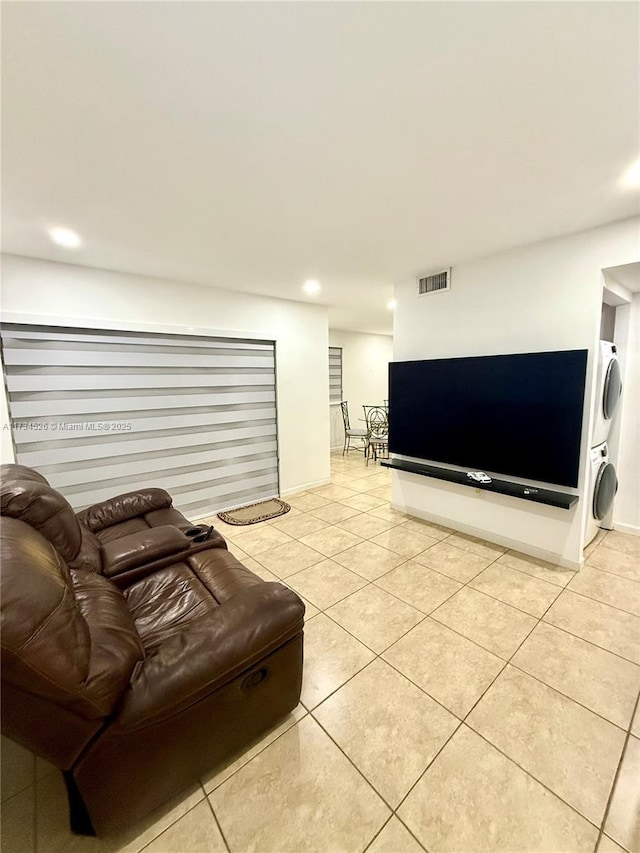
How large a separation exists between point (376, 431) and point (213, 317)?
402 centimetres

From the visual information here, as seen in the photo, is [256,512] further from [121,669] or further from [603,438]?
[603,438]

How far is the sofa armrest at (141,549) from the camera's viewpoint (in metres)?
1.88

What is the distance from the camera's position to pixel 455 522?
3410 millimetres

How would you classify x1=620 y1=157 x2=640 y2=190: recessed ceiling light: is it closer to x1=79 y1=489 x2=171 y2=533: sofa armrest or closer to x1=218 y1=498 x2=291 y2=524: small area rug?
x1=79 y1=489 x2=171 y2=533: sofa armrest

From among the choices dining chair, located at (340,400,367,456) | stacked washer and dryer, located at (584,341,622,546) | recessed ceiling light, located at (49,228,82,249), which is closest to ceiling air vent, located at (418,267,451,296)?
stacked washer and dryer, located at (584,341,622,546)

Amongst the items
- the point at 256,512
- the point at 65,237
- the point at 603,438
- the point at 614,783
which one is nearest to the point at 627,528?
the point at 603,438

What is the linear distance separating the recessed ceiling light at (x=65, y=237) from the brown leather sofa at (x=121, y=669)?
5.60 ft

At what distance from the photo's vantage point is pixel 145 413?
11.3ft

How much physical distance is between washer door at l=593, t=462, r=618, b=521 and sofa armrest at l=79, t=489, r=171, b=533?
363 cm

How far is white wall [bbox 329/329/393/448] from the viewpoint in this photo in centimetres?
726

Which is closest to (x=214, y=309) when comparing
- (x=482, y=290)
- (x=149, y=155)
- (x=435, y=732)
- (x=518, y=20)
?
(x=149, y=155)

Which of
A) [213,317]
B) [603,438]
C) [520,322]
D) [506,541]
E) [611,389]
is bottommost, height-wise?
[506,541]

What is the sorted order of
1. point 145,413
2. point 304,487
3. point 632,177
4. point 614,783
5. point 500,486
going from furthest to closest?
1. point 304,487
2. point 145,413
3. point 500,486
4. point 632,177
5. point 614,783

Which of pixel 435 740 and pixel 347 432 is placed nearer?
pixel 435 740
